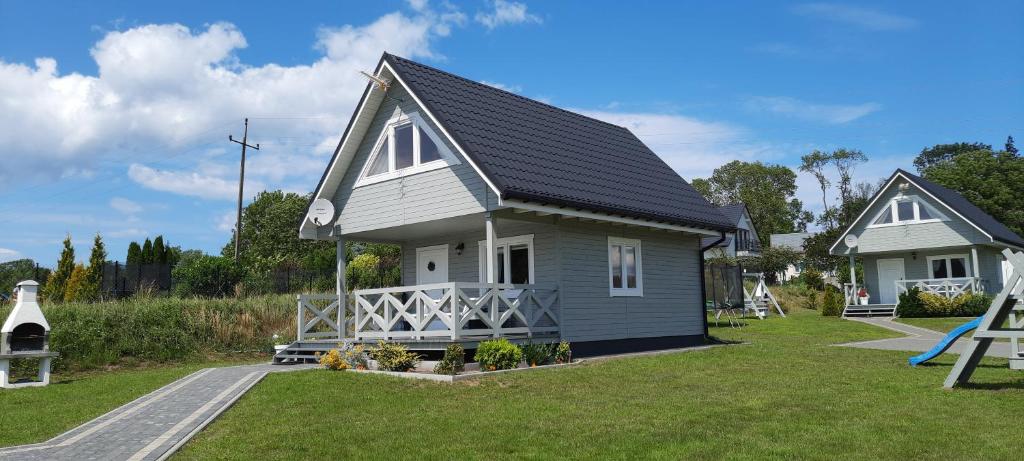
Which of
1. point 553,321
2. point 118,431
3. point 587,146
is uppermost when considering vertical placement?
point 587,146

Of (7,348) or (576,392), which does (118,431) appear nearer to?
(576,392)

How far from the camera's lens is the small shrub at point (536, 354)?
13.7 metres

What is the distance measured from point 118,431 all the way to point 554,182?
9074mm

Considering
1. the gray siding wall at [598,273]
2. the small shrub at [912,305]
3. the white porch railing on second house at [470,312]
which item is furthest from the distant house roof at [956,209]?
the white porch railing on second house at [470,312]

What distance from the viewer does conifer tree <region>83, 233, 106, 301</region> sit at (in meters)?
23.8

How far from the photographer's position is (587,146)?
18.5 metres

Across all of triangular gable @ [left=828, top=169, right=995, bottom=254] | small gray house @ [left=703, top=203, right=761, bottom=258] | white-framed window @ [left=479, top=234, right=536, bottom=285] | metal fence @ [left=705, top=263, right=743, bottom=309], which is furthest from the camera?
small gray house @ [left=703, top=203, right=761, bottom=258]

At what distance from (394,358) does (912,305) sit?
2591 cm

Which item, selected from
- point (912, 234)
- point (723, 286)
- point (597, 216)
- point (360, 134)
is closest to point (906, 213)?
point (912, 234)

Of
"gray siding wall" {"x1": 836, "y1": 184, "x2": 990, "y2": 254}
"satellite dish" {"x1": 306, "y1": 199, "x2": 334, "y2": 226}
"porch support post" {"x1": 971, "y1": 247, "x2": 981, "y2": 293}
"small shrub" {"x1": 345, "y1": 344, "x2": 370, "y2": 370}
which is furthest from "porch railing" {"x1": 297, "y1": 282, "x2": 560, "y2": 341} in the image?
→ "gray siding wall" {"x1": 836, "y1": 184, "x2": 990, "y2": 254}

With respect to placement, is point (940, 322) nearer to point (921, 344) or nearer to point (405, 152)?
point (921, 344)

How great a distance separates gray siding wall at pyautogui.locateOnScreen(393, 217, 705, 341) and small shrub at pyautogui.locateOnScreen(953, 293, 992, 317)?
1734cm

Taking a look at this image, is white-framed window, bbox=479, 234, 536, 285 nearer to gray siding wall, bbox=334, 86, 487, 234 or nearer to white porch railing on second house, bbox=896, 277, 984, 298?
gray siding wall, bbox=334, 86, 487, 234

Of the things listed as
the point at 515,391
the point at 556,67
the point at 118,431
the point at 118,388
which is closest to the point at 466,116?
the point at 556,67
